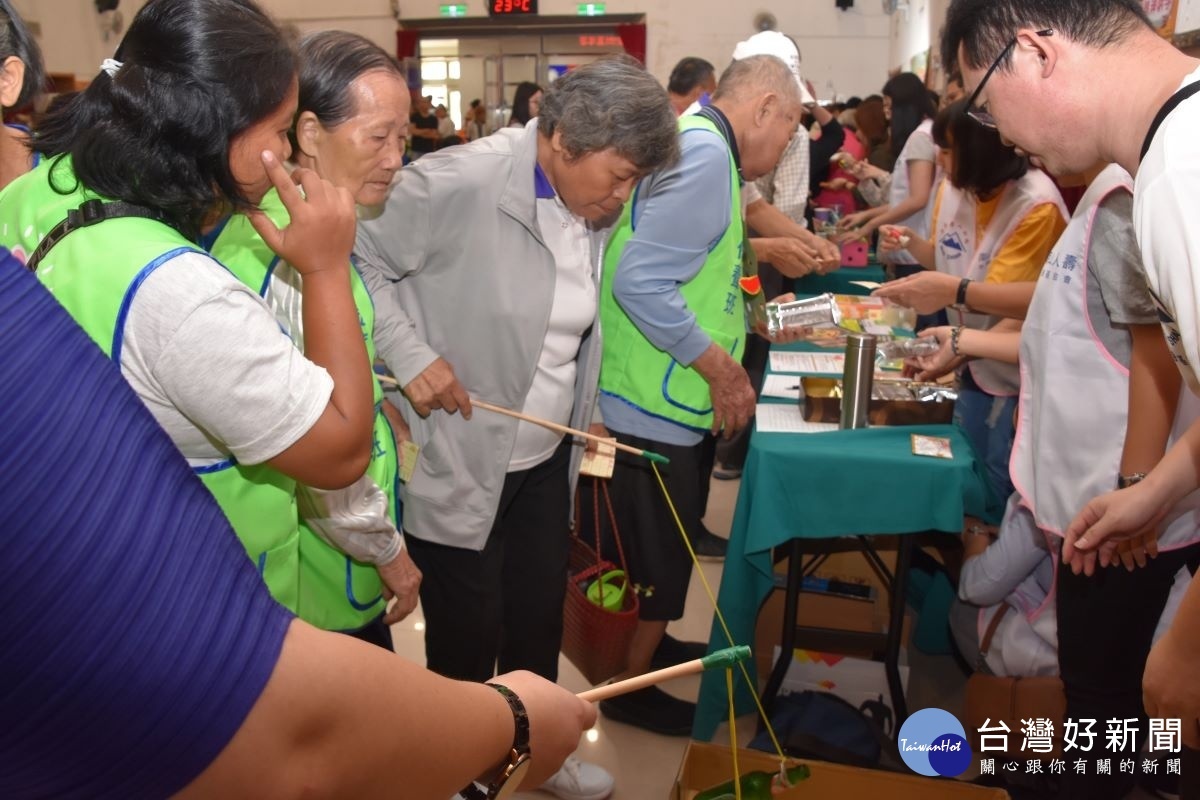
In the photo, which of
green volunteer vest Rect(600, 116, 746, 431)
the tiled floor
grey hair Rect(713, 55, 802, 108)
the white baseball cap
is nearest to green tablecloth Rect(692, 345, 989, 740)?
green volunteer vest Rect(600, 116, 746, 431)

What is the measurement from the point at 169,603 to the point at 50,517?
73 millimetres

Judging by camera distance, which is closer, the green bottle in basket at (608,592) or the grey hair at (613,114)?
the grey hair at (613,114)

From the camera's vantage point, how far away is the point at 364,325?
143 centimetres

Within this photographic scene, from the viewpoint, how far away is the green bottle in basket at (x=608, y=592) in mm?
2344

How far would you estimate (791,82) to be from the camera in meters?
2.46

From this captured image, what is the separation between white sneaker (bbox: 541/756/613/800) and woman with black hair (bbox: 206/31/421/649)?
76 centimetres

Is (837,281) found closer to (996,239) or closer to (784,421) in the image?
(996,239)

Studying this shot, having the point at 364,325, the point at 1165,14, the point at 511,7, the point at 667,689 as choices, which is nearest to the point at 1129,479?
the point at 364,325

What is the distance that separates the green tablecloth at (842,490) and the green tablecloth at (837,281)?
8.39ft

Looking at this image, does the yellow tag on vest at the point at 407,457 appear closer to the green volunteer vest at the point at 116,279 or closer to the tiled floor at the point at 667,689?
the green volunteer vest at the point at 116,279

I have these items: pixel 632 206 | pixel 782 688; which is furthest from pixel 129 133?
pixel 782 688

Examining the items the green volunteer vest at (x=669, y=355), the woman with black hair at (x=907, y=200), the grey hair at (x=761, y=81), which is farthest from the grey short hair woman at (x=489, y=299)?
the woman with black hair at (x=907, y=200)

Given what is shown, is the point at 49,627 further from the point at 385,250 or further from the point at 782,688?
the point at 782,688

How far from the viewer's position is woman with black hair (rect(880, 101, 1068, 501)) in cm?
263
